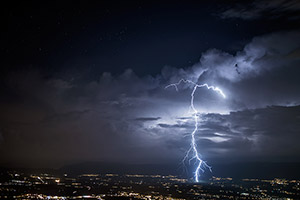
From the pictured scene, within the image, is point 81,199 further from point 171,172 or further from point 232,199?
→ point 171,172

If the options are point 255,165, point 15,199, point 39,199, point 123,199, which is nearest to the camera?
point 15,199

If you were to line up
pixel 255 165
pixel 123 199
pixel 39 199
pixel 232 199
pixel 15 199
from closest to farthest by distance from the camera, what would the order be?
pixel 15 199 < pixel 39 199 < pixel 123 199 < pixel 232 199 < pixel 255 165

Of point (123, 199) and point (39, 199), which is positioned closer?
point (39, 199)

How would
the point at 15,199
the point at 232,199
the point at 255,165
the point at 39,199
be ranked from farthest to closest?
1. the point at 255,165
2. the point at 232,199
3. the point at 39,199
4. the point at 15,199

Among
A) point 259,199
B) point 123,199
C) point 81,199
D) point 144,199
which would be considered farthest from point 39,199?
point 259,199

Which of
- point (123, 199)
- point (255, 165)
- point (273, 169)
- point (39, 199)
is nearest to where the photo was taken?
point (39, 199)

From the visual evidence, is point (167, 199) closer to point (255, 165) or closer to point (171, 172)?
point (171, 172)

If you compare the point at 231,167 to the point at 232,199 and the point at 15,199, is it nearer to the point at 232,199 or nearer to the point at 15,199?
the point at 232,199

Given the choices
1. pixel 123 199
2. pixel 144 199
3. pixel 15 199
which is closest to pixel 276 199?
pixel 144 199

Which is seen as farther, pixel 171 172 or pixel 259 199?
pixel 171 172
